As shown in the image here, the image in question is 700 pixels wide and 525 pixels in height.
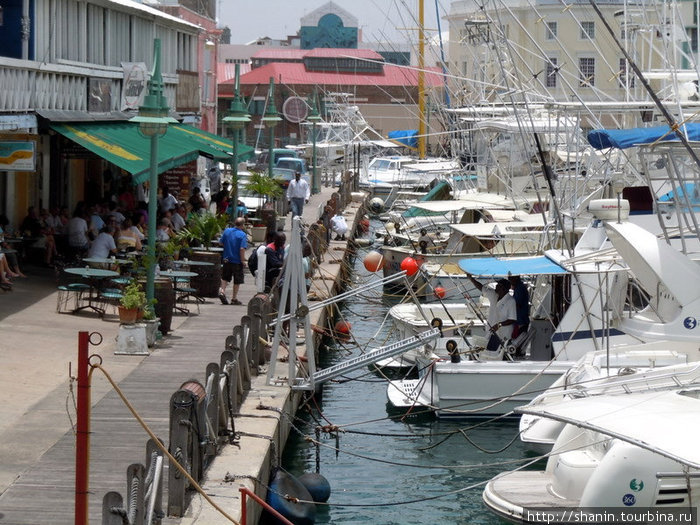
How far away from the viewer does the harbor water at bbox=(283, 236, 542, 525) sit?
13.9 meters

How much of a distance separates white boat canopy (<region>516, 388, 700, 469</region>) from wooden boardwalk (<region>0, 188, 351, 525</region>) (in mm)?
3858

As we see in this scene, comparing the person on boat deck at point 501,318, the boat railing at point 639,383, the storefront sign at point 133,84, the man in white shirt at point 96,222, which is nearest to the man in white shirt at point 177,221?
the man in white shirt at point 96,222

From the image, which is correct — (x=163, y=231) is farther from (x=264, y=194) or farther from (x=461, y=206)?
(x=264, y=194)

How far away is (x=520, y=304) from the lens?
61.3 ft

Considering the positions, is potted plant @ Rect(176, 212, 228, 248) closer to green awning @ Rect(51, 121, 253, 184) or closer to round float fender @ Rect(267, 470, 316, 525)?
green awning @ Rect(51, 121, 253, 184)

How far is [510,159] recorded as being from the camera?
1298 inches

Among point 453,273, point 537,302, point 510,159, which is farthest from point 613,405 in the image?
point 510,159

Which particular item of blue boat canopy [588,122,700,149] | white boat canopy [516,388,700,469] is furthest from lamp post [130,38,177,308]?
white boat canopy [516,388,700,469]

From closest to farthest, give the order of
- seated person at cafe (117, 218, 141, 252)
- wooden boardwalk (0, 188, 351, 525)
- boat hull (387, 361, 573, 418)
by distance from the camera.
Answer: wooden boardwalk (0, 188, 351, 525), boat hull (387, 361, 573, 418), seated person at cafe (117, 218, 141, 252)

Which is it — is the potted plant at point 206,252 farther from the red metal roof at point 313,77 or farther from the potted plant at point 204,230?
the red metal roof at point 313,77

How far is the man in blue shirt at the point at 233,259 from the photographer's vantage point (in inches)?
854

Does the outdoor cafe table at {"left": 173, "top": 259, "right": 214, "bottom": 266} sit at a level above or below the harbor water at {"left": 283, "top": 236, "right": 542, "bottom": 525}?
above

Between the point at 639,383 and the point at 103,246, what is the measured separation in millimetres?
11377

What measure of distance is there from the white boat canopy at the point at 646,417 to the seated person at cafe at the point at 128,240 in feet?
40.0
